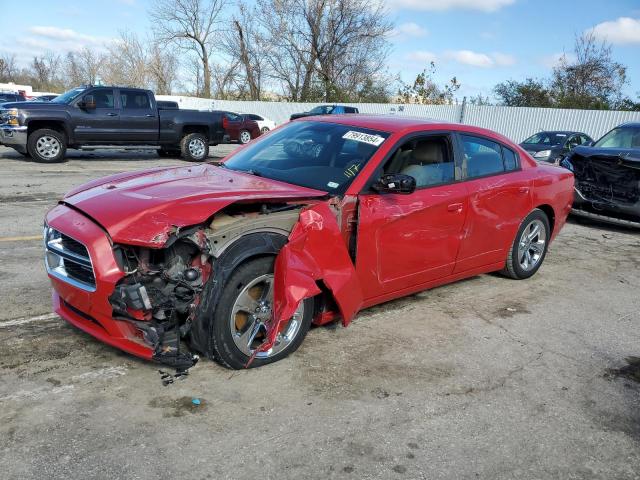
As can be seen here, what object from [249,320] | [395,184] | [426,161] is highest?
[426,161]

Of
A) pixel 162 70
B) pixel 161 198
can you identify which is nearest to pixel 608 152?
pixel 161 198

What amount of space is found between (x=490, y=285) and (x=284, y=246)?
3.07m

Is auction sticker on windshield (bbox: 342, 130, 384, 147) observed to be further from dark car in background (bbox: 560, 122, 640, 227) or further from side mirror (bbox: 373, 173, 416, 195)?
dark car in background (bbox: 560, 122, 640, 227)

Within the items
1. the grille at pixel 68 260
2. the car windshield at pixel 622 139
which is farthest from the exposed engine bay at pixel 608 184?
the grille at pixel 68 260

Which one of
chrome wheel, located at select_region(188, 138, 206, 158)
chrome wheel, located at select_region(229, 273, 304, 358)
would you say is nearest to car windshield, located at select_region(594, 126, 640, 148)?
chrome wheel, located at select_region(229, 273, 304, 358)

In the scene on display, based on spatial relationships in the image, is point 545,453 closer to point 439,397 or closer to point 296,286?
point 439,397

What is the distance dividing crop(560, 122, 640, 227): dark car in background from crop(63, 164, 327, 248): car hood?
669 cm

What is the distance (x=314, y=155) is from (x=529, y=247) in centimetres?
285

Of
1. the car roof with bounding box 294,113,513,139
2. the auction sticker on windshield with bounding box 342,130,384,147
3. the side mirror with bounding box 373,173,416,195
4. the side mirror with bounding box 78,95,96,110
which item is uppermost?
the side mirror with bounding box 78,95,96,110

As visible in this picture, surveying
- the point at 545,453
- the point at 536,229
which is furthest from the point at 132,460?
the point at 536,229

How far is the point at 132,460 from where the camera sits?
263cm

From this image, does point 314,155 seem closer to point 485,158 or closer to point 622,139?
point 485,158

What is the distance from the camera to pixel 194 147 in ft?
53.3

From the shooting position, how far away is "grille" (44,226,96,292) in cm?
321
